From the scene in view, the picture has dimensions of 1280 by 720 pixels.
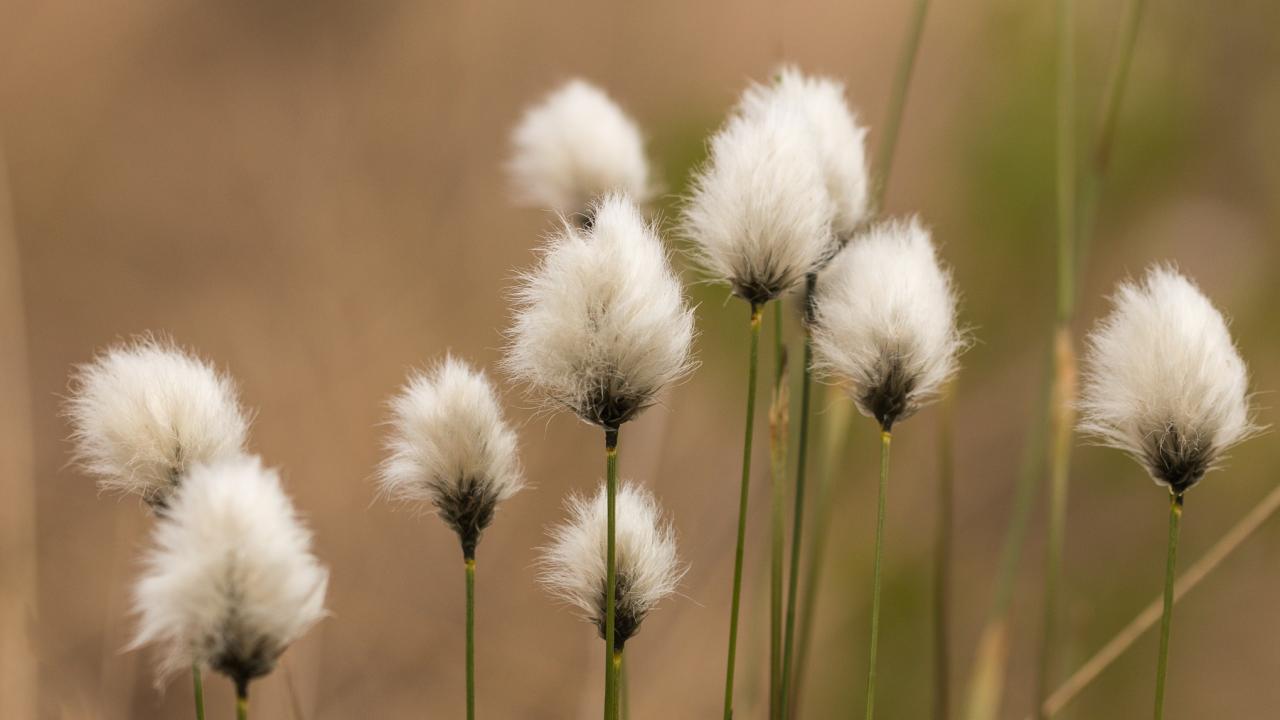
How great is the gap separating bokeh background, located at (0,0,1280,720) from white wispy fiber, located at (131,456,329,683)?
0.61 m

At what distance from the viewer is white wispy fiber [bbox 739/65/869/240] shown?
0.38m

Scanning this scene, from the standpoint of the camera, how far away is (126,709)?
0.76 m

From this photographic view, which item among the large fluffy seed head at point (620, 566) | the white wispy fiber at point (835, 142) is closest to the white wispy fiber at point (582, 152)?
the white wispy fiber at point (835, 142)

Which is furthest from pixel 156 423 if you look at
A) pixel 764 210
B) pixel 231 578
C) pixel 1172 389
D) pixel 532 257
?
pixel 532 257

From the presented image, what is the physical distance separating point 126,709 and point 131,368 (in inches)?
22.2

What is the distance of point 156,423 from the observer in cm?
31

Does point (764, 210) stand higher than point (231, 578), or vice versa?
point (764, 210)

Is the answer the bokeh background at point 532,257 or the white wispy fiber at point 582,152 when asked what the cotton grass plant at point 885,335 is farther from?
the bokeh background at point 532,257

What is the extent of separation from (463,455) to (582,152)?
21 centimetres

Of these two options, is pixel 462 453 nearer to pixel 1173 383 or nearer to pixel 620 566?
pixel 620 566

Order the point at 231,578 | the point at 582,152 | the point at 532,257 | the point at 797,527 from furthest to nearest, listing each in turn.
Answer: the point at 532,257
the point at 582,152
the point at 797,527
the point at 231,578

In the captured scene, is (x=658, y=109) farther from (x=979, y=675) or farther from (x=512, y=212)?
(x=979, y=675)

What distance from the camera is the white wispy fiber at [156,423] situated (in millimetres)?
308

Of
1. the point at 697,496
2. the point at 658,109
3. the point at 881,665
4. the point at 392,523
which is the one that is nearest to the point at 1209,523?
the point at 881,665
